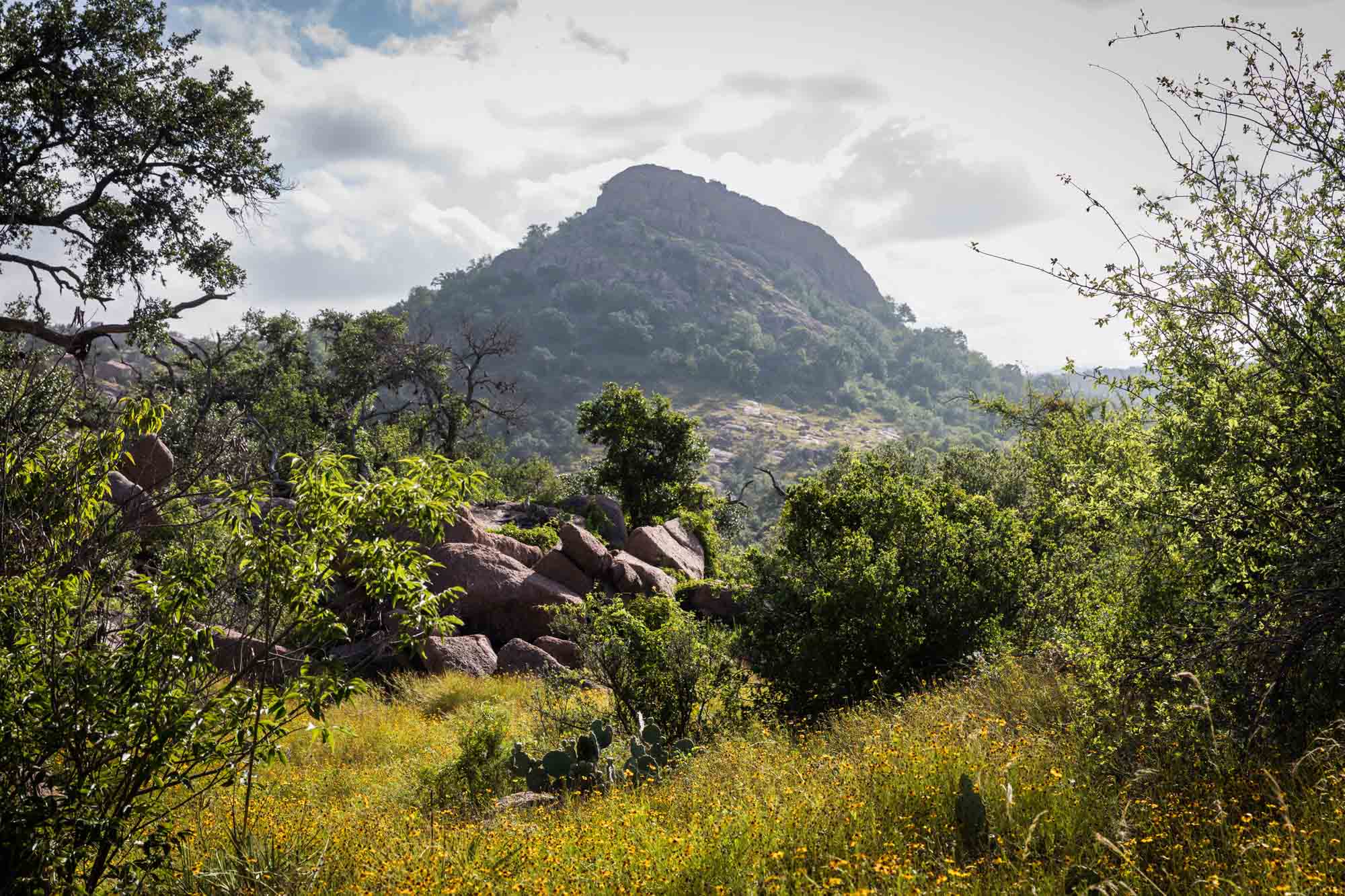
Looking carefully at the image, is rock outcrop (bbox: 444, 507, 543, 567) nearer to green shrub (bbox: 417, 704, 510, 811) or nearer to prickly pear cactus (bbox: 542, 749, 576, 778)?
green shrub (bbox: 417, 704, 510, 811)

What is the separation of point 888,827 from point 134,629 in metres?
5.22

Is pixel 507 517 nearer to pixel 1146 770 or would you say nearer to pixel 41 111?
pixel 41 111

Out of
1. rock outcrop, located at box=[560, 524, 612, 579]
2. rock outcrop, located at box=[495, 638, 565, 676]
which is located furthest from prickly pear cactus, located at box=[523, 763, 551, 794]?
rock outcrop, located at box=[560, 524, 612, 579]

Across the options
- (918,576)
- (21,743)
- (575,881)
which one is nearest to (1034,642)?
(918,576)

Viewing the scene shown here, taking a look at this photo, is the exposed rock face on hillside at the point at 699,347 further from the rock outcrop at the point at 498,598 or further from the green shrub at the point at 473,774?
the green shrub at the point at 473,774

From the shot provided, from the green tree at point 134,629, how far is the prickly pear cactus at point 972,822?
360cm

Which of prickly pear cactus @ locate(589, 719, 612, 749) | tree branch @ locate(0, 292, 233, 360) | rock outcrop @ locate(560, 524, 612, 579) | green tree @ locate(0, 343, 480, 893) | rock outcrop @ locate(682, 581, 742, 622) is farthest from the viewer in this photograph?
rock outcrop @ locate(682, 581, 742, 622)

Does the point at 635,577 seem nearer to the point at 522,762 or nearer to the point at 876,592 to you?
the point at 876,592

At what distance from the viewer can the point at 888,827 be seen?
16.3ft

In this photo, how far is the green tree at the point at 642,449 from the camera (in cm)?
2972

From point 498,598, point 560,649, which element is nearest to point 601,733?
point 560,649

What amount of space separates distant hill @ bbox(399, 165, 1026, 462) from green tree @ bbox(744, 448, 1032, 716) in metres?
103

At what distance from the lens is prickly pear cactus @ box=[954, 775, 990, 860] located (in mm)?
4656

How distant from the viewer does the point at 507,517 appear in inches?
1091
